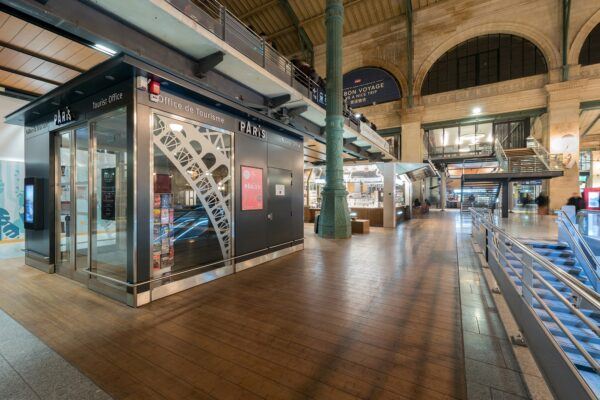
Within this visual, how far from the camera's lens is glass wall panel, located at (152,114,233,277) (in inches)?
158

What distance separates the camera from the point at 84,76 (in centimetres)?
374

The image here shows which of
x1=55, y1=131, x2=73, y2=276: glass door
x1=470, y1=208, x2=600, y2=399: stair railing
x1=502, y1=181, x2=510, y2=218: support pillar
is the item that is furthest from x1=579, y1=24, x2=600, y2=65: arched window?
x1=55, y1=131, x2=73, y2=276: glass door

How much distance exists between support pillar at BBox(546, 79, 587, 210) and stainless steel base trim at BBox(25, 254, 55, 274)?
2167 cm

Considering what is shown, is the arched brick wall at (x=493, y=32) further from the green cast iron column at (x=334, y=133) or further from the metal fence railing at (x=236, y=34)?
the metal fence railing at (x=236, y=34)

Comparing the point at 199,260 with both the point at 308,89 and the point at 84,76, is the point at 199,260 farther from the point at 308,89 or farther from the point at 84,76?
the point at 308,89

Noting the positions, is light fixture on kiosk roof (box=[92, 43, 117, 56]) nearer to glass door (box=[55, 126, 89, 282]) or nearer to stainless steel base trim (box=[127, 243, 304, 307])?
glass door (box=[55, 126, 89, 282])

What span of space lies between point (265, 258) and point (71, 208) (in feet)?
12.2

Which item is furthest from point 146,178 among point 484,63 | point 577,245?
point 484,63

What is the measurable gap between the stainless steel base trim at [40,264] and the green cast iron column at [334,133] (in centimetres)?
686

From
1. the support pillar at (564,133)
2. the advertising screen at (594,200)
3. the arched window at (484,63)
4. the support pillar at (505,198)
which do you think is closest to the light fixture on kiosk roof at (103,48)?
the advertising screen at (594,200)

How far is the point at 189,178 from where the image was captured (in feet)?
14.6

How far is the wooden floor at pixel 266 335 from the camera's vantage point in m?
2.04

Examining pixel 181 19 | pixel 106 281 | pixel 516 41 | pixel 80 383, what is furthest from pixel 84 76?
pixel 516 41

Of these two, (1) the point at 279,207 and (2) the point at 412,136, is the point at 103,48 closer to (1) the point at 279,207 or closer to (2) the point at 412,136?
(1) the point at 279,207
